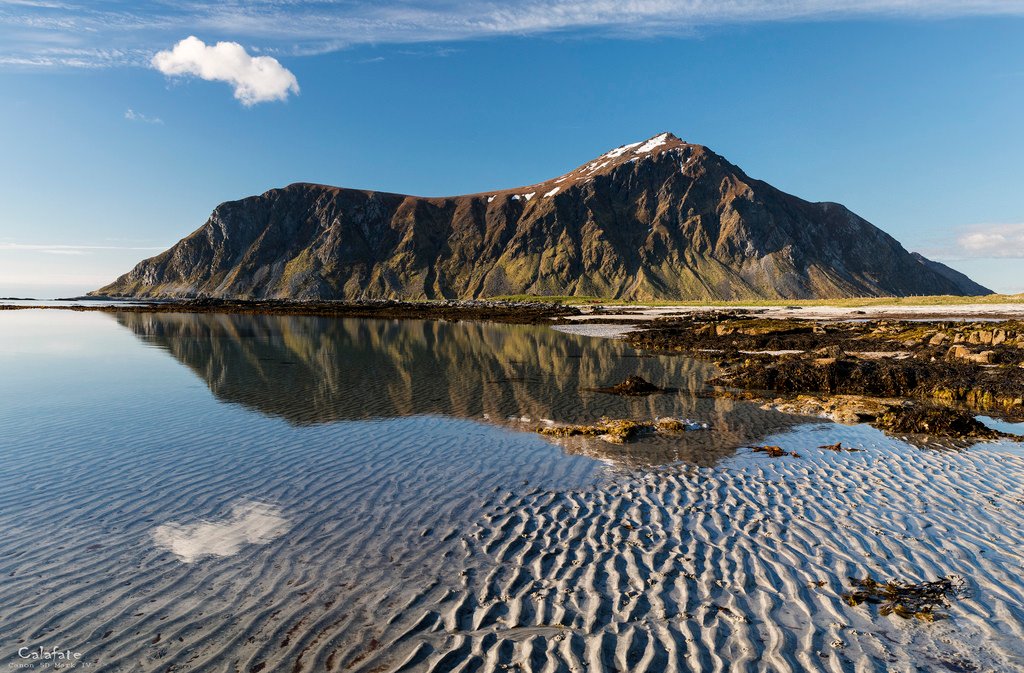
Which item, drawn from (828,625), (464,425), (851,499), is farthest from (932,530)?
(464,425)

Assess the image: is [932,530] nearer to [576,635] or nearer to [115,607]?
[576,635]

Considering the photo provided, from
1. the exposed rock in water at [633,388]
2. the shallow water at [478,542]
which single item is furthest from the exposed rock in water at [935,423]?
the exposed rock in water at [633,388]

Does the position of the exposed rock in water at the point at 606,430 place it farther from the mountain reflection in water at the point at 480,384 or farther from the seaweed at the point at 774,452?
the seaweed at the point at 774,452

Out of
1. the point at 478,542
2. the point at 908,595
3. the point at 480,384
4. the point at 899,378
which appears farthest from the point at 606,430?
the point at 899,378

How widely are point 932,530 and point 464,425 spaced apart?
12986mm

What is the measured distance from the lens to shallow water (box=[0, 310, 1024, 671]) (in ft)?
21.3

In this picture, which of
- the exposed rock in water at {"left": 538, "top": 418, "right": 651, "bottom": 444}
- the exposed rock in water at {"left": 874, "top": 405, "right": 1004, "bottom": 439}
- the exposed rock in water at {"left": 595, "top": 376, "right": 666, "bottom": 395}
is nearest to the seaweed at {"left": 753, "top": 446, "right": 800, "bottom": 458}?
the exposed rock in water at {"left": 538, "top": 418, "right": 651, "bottom": 444}

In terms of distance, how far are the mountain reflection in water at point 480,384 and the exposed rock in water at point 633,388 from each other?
0.78 meters

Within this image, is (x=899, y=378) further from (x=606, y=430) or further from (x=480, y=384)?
(x=480, y=384)

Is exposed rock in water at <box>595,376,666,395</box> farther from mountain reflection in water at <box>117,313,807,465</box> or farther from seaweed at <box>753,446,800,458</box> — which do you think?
seaweed at <box>753,446,800,458</box>

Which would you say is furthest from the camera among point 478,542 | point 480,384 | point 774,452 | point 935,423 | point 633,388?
point 480,384

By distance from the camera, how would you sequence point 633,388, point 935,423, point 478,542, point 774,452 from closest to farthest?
1. point 478,542
2. point 774,452
3. point 935,423
4. point 633,388

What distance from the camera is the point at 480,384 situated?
27.0 m

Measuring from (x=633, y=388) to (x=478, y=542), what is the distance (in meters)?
16.6
